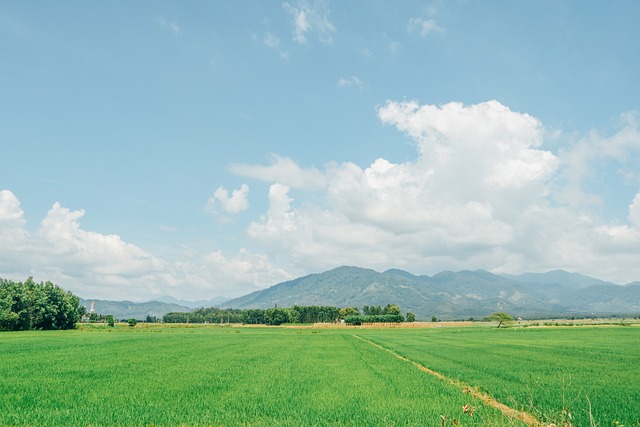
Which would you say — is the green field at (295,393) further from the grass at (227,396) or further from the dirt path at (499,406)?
the dirt path at (499,406)

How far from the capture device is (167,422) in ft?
50.8

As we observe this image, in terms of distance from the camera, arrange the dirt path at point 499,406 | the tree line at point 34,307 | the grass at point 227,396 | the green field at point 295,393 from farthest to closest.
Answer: the tree line at point 34,307 → the dirt path at point 499,406 → the green field at point 295,393 → the grass at point 227,396

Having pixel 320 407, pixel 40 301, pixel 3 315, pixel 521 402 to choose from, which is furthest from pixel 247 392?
pixel 40 301

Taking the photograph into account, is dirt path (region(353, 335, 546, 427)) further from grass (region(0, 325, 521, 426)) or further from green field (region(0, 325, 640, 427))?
grass (region(0, 325, 521, 426))

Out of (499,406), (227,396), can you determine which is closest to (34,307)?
(227,396)

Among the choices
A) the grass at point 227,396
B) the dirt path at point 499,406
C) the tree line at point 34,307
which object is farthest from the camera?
the tree line at point 34,307

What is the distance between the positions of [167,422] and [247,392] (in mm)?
6509

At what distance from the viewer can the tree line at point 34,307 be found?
366 ft

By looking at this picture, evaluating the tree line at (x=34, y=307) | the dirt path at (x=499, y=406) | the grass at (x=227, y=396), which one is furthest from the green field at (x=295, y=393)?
the tree line at (x=34, y=307)

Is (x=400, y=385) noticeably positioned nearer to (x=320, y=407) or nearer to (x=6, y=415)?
(x=320, y=407)

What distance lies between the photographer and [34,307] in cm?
11944

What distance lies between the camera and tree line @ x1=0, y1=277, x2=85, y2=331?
366 feet

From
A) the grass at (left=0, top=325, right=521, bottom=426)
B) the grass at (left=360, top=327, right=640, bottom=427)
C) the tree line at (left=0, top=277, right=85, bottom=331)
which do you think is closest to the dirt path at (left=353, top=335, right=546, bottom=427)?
the grass at (left=360, top=327, right=640, bottom=427)

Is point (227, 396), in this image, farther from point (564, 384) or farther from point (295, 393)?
point (564, 384)
